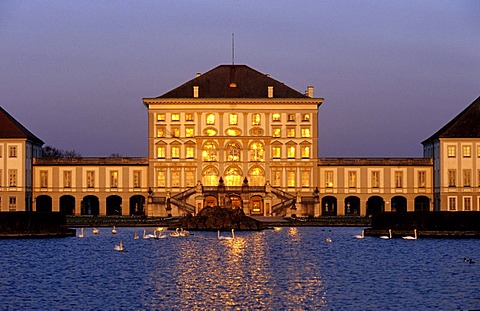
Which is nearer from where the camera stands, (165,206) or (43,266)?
(43,266)

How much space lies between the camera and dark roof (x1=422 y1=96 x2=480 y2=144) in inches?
3494

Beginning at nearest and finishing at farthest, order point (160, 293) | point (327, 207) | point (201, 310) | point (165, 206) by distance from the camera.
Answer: point (201, 310) < point (160, 293) < point (165, 206) < point (327, 207)

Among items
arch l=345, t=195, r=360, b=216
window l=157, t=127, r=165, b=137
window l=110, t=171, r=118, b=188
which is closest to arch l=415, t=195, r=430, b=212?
arch l=345, t=195, r=360, b=216

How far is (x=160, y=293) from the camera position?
30844 millimetres

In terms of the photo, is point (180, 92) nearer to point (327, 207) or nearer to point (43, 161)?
point (43, 161)

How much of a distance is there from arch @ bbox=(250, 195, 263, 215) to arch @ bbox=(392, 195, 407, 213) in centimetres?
1341

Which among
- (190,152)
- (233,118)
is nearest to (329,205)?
(233,118)

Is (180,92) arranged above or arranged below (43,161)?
above

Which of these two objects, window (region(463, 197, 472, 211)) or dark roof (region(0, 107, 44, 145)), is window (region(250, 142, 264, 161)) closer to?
window (region(463, 197, 472, 211))

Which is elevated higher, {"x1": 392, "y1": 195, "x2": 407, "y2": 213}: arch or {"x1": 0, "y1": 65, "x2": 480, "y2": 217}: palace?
{"x1": 0, "y1": 65, "x2": 480, "y2": 217}: palace

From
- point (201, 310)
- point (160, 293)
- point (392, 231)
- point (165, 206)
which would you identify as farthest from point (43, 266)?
point (165, 206)

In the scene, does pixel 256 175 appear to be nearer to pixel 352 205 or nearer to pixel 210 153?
pixel 210 153

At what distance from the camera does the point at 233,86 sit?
93125 mm

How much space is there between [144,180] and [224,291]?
2411 inches
